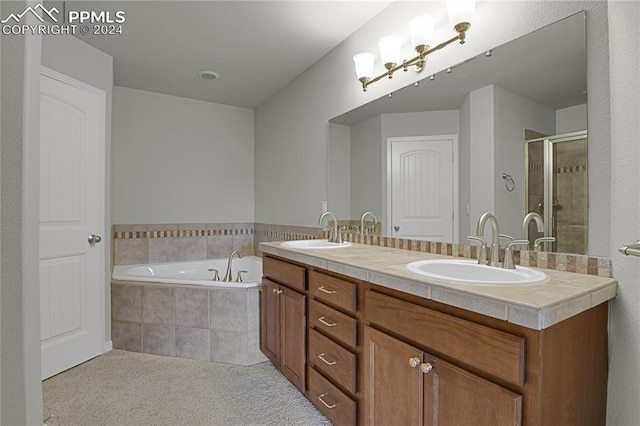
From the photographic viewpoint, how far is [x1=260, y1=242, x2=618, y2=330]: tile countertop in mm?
860

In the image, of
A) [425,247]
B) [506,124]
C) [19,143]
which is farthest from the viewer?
[425,247]

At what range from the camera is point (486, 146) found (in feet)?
5.35

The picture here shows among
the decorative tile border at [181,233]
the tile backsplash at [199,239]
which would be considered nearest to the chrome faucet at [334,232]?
the tile backsplash at [199,239]

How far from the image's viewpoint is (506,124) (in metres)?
1.53

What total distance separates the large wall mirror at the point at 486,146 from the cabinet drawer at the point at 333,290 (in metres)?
0.61

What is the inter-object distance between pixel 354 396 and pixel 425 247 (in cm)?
84

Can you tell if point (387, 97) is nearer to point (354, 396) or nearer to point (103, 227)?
point (354, 396)

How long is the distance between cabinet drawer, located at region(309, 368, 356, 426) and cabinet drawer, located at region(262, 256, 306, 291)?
46 centimetres

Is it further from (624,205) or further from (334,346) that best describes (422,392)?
(624,205)

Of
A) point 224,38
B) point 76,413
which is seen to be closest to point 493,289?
point 76,413

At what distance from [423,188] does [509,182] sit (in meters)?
0.51

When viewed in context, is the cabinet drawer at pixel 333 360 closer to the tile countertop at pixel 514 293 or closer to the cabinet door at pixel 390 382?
the cabinet door at pixel 390 382

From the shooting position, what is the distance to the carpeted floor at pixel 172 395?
73.9 inches

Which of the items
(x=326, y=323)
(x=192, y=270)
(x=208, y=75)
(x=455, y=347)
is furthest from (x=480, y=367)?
(x=192, y=270)
